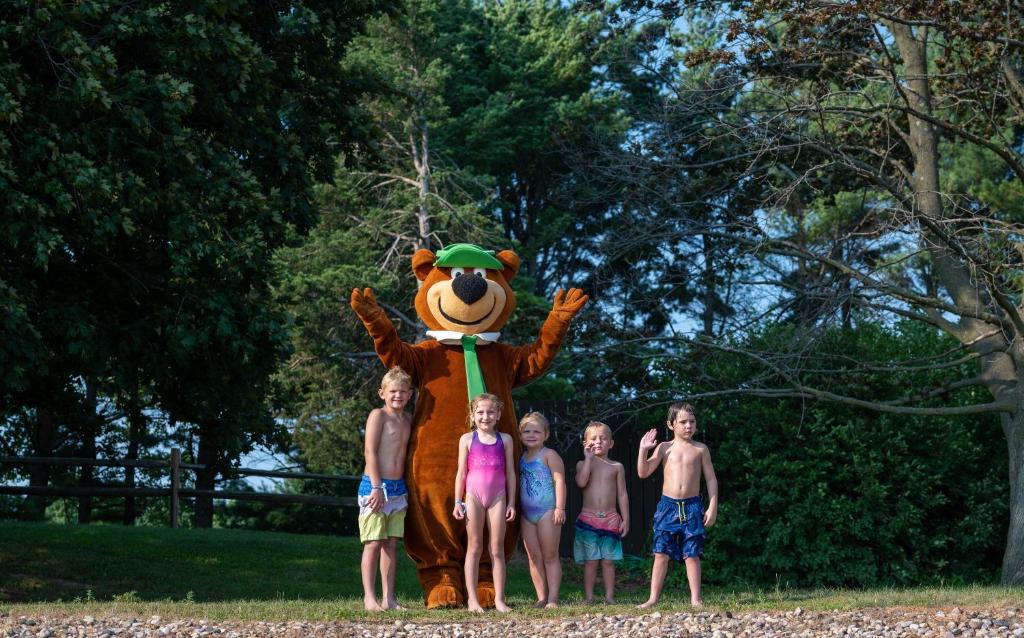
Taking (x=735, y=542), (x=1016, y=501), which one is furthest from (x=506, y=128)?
(x=1016, y=501)

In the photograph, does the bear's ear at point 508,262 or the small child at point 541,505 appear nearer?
the small child at point 541,505

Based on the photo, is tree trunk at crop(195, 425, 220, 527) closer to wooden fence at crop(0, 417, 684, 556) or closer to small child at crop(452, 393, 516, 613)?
wooden fence at crop(0, 417, 684, 556)

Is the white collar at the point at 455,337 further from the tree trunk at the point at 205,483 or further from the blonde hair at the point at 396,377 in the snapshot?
the tree trunk at the point at 205,483

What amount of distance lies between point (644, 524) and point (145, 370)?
274 inches

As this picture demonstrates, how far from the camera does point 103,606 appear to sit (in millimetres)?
8547

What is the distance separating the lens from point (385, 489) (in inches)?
320

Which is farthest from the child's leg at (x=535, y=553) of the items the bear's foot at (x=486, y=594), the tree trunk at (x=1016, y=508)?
the tree trunk at (x=1016, y=508)

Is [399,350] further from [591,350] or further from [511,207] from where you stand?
[511,207]

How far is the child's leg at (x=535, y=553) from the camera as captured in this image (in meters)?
8.29

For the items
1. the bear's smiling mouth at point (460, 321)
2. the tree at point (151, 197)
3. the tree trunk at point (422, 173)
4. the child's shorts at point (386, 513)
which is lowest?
the child's shorts at point (386, 513)

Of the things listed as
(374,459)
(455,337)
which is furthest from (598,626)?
(455,337)

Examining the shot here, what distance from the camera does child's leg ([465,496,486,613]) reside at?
801 centimetres

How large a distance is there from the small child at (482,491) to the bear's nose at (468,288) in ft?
2.39

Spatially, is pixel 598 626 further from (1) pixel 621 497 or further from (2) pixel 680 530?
(1) pixel 621 497
